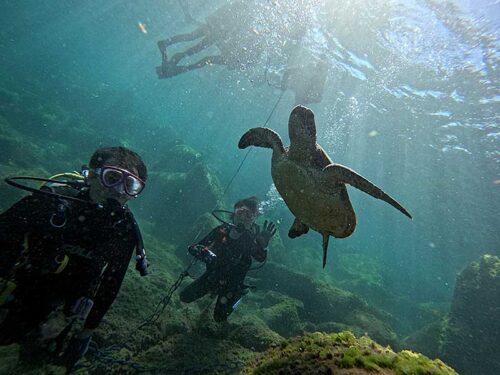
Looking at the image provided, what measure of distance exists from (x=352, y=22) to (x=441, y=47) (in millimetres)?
Result: 5026

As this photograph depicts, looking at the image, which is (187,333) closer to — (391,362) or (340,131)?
(391,362)

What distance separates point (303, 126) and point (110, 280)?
9.23 ft

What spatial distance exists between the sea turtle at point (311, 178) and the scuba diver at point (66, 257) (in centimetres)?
206

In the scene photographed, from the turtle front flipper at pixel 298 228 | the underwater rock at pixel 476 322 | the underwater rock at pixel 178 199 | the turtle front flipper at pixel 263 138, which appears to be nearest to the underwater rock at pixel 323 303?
the underwater rock at pixel 476 322

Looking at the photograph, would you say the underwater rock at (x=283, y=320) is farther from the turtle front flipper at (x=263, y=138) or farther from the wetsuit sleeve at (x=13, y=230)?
the wetsuit sleeve at (x=13, y=230)

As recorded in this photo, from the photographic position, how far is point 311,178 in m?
3.85

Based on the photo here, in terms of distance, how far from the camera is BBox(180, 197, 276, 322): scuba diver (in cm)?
622

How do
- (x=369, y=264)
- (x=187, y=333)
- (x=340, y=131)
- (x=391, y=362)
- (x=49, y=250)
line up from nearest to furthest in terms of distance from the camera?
(x=391, y=362) < (x=49, y=250) < (x=187, y=333) < (x=340, y=131) < (x=369, y=264)

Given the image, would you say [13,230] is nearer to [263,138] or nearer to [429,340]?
[263,138]

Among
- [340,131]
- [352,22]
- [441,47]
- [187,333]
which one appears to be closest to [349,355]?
[187,333]

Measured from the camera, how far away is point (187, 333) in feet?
16.9

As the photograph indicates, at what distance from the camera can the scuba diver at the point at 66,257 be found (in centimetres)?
248

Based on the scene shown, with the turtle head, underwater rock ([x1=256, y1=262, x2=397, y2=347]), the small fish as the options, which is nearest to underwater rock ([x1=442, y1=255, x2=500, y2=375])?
underwater rock ([x1=256, y1=262, x2=397, y2=347])

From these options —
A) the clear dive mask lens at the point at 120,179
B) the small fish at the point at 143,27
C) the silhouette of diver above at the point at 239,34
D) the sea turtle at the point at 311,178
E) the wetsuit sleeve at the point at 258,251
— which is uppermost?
the small fish at the point at 143,27
